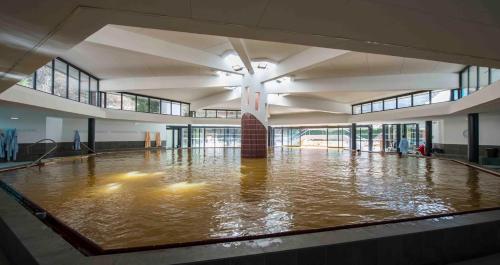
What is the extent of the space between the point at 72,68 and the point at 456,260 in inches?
589

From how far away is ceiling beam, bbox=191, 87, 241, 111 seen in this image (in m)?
17.7

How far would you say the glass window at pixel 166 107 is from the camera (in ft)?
70.1

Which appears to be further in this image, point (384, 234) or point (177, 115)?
point (177, 115)

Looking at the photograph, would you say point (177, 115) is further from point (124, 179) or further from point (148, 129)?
point (124, 179)

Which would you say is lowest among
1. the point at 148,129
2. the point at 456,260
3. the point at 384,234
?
the point at 456,260

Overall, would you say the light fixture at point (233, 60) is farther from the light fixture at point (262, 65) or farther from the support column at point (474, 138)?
the support column at point (474, 138)

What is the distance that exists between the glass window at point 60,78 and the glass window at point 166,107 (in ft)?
30.1

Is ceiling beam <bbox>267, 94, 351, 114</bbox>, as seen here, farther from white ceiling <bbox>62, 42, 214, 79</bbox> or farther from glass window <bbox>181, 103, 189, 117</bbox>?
glass window <bbox>181, 103, 189, 117</bbox>

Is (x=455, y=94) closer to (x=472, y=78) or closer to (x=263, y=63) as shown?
(x=472, y=78)

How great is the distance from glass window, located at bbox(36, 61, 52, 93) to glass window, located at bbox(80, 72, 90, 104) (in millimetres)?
2757

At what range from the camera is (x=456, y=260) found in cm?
294

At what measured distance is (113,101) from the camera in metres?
17.4

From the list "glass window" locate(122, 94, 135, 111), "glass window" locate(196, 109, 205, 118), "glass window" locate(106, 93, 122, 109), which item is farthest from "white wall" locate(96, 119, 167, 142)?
"glass window" locate(196, 109, 205, 118)

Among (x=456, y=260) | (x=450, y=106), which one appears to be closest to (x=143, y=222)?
(x=456, y=260)
